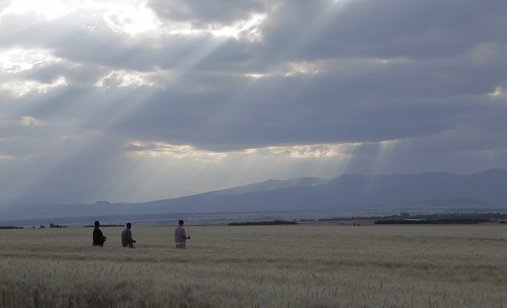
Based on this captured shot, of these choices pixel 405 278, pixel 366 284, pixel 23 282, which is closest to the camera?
pixel 23 282

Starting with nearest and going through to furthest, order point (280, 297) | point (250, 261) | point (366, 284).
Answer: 1. point (280, 297)
2. point (366, 284)
3. point (250, 261)

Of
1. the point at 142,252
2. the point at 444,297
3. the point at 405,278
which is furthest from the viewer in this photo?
the point at 142,252

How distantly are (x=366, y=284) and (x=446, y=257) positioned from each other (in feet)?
35.4

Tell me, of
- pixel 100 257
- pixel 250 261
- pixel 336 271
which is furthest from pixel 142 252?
pixel 336 271

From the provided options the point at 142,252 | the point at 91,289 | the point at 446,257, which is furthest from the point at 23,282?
the point at 446,257

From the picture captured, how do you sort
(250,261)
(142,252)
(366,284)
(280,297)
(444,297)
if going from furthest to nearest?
(142,252)
(250,261)
(366,284)
(444,297)
(280,297)

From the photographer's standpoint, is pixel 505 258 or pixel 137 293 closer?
pixel 137 293

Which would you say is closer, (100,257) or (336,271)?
(336,271)

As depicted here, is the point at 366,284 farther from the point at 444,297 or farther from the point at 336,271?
the point at 336,271

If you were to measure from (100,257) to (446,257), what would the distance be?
14397 mm

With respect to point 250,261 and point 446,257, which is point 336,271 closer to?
point 250,261

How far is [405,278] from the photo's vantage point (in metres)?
22.0

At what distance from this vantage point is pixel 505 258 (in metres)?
27.8

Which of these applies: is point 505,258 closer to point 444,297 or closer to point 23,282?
point 444,297
